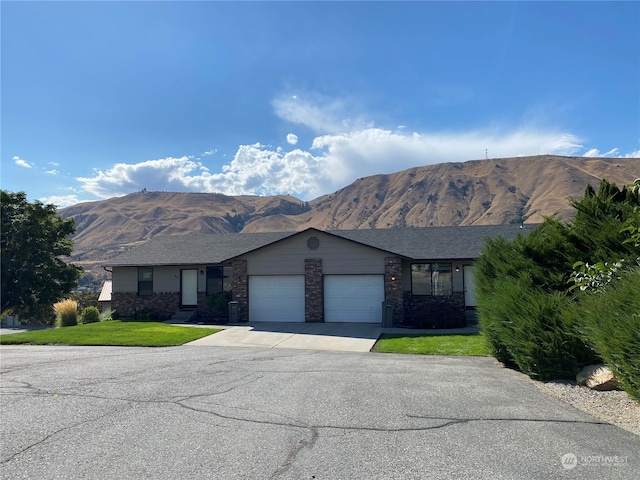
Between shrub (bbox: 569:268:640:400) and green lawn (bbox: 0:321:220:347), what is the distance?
40.7ft

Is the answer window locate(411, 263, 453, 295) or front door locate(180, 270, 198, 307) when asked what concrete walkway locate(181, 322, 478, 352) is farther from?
front door locate(180, 270, 198, 307)

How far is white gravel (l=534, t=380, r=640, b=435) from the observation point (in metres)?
6.13

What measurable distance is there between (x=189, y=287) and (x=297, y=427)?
20.1m

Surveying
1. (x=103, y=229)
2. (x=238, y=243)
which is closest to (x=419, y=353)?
(x=238, y=243)

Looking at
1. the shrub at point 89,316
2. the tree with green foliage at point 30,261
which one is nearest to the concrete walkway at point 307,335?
the shrub at point 89,316

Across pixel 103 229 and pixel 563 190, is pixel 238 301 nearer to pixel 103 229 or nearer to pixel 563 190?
pixel 563 190

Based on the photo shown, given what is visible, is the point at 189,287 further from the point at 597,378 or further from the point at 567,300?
the point at 597,378

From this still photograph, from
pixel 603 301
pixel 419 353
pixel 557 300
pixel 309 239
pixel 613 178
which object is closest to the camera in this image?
pixel 603 301

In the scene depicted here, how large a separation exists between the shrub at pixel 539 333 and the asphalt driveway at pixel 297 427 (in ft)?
1.70

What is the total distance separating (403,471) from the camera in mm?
4387

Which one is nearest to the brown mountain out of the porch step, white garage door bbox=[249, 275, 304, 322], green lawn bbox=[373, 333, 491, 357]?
the porch step

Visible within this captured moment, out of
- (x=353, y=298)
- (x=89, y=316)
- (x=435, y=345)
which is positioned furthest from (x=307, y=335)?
(x=89, y=316)

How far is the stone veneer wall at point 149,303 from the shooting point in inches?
966

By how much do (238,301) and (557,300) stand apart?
15.8 m
